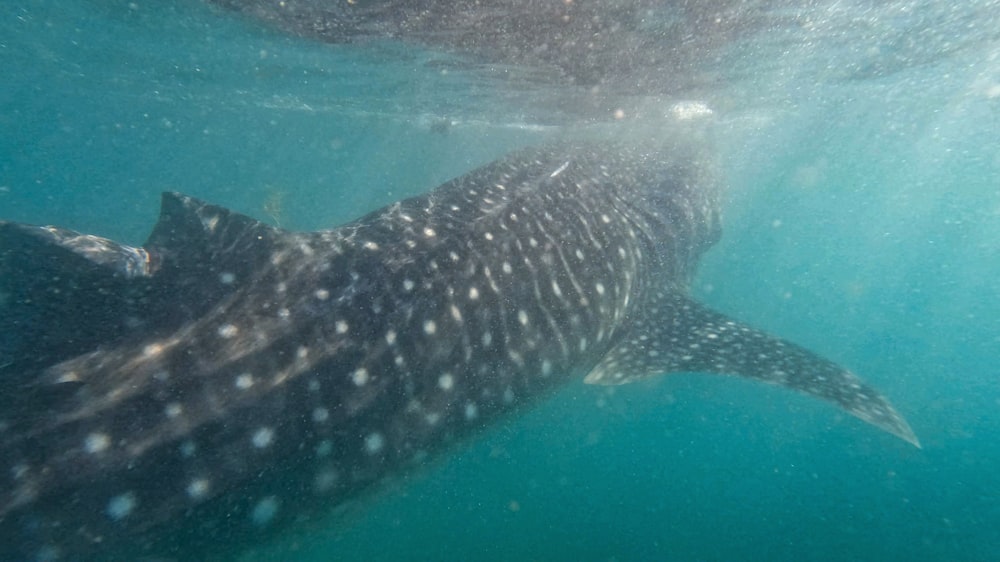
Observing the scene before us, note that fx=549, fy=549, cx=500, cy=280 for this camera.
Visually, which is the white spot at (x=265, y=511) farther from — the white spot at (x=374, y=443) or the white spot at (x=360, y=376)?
the white spot at (x=360, y=376)

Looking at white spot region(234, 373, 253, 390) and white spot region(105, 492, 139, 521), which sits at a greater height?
white spot region(234, 373, 253, 390)

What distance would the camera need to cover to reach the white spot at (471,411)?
441 cm

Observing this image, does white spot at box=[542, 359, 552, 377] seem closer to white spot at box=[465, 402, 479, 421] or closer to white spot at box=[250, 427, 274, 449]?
white spot at box=[465, 402, 479, 421]

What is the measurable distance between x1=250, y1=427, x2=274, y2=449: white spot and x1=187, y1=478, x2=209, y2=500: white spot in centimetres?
32

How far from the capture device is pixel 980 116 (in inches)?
1000

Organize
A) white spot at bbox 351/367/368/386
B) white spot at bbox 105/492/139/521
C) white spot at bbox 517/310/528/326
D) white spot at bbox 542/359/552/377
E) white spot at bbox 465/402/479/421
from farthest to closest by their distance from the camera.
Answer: white spot at bbox 542/359/552/377 < white spot at bbox 517/310/528/326 < white spot at bbox 465/402/479/421 < white spot at bbox 351/367/368/386 < white spot at bbox 105/492/139/521

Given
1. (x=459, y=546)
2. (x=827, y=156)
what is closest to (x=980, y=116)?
(x=827, y=156)

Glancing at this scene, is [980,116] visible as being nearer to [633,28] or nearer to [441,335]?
[633,28]

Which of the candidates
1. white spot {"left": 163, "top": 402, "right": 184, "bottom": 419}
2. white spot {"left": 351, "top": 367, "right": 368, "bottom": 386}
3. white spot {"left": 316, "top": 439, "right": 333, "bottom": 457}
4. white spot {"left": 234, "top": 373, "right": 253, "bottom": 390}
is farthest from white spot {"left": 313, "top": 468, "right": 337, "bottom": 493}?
white spot {"left": 163, "top": 402, "right": 184, "bottom": 419}

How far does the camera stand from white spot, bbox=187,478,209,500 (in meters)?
3.05

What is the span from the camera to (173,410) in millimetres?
3092

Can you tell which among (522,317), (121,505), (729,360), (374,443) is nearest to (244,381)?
(121,505)

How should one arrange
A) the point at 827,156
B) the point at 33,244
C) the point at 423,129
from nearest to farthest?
the point at 33,244, the point at 423,129, the point at 827,156

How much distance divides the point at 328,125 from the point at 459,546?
2934 centimetres
